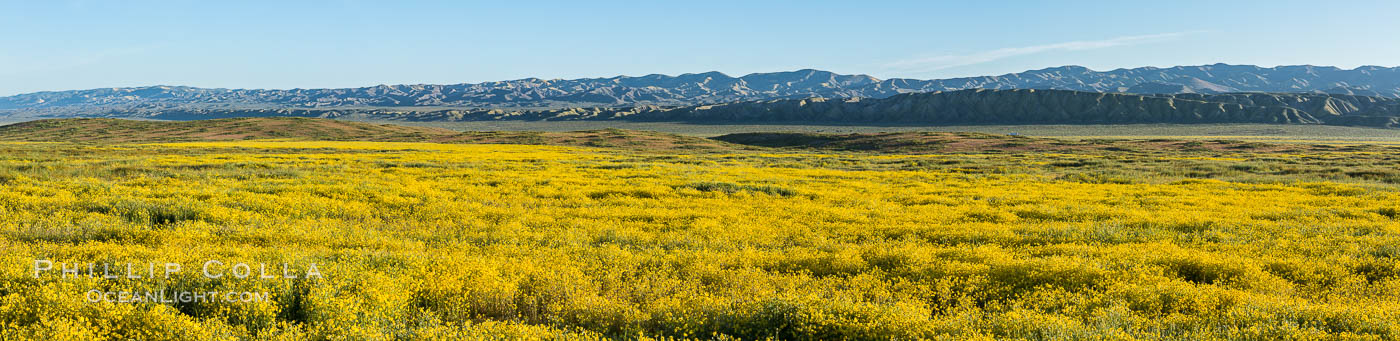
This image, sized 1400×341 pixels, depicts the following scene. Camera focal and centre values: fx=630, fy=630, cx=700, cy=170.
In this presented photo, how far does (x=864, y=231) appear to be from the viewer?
39.2ft

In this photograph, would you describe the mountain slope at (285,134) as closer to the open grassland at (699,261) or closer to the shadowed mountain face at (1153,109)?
the open grassland at (699,261)

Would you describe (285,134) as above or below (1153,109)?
below

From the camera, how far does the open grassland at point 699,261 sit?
19.6 feet

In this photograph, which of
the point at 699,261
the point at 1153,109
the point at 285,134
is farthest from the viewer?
the point at 1153,109

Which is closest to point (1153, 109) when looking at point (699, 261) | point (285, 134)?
point (285, 134)

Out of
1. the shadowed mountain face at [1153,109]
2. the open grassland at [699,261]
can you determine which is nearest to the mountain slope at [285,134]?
the open grassland at [699,261]

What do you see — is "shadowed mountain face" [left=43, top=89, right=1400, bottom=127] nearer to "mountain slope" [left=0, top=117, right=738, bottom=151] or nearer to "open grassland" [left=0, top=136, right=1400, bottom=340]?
"mountain slope" [left=0, top=117, right=738, bottom=151]

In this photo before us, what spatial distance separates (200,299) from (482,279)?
2650 mm

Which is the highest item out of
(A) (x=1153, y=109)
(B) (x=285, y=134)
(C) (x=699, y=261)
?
(A) (x=1153, y=109)

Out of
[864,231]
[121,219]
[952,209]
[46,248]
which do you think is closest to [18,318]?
[46,248]

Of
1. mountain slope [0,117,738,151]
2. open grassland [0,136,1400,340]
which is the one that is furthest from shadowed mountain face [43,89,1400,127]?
open grassland [0,136,1400,340]

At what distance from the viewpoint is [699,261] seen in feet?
29.0

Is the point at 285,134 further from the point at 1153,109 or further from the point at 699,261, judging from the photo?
the point at 1153,109

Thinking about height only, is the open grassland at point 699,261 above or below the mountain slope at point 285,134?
above
